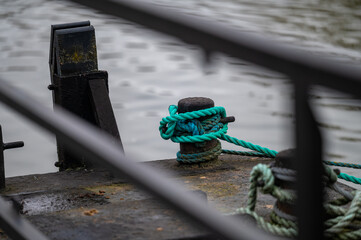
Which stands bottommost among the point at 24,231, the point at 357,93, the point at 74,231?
the point at 74,231

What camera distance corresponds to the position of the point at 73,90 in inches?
132

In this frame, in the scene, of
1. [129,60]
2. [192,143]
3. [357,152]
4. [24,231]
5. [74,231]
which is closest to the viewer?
[24,231]

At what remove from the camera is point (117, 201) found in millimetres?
2600

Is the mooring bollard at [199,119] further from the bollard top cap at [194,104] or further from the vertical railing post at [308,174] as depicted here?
the vertical railing post at [308,174]

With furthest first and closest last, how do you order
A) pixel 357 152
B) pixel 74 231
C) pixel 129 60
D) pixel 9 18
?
pixel 9 18 < pixel 129 60 < pixel 357 152 < pixel 74 231

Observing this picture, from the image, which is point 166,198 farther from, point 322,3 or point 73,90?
point 322,3

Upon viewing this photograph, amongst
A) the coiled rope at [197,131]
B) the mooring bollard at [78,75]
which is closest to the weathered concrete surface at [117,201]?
the coiled rope at [197,131]

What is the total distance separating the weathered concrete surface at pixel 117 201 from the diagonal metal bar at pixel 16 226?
0.77 feet

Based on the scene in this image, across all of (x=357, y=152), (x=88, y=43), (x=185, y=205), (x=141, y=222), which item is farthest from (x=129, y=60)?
(x=185, y=205)

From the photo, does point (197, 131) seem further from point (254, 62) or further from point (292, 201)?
point (254, 62)

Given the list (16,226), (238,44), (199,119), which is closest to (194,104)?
(199,119)

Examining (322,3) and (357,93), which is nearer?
(357,93)

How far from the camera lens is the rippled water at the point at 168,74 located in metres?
5.20

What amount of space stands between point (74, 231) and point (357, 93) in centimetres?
130
